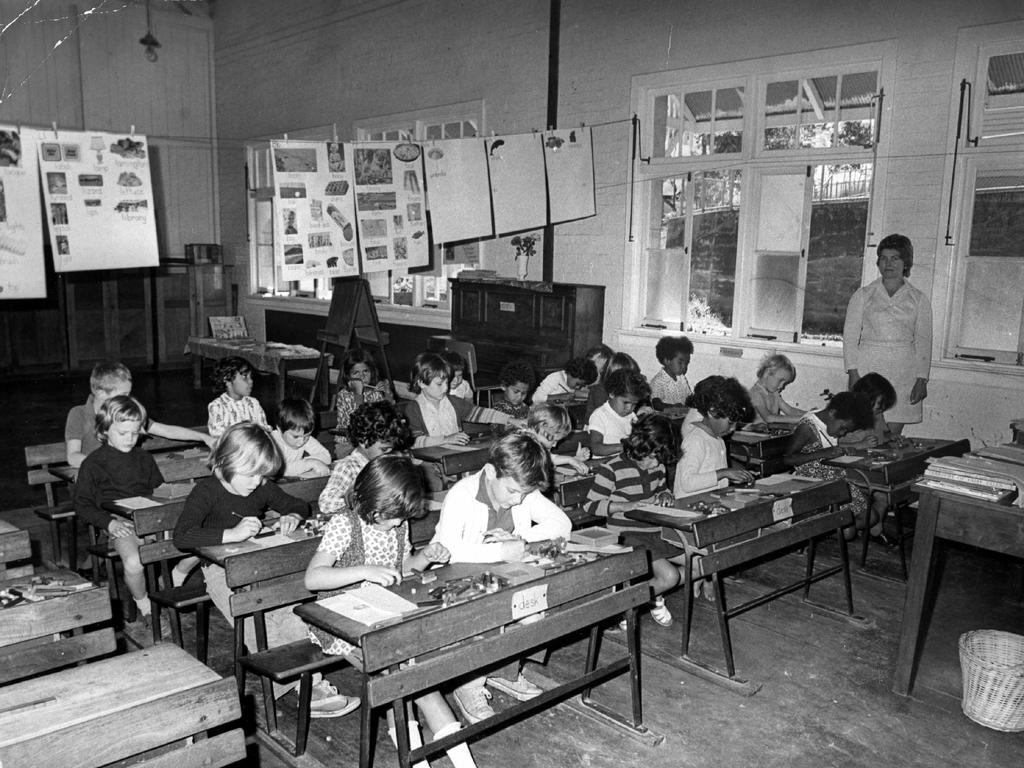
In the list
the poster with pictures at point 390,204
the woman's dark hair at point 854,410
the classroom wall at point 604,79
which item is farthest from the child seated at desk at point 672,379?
the poster with pictures at point 390,204

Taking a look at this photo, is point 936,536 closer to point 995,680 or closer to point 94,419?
point 995,680

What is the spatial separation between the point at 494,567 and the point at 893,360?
5193 millimetres

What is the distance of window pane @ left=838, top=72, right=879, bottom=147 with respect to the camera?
8148 millimetres

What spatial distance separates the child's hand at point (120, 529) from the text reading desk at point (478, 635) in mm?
1935

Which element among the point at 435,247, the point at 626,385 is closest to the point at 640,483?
the point at 626,385

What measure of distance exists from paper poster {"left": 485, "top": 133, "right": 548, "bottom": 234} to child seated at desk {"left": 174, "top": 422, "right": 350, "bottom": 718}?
5361mm

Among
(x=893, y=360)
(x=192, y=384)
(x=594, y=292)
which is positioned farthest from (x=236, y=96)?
(x=893, y=360)

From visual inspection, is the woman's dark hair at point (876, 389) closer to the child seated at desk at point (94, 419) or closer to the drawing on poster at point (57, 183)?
the child seated at desk at point (94, 419)

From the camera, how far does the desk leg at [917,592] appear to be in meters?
4.25

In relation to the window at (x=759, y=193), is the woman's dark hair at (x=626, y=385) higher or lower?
lower

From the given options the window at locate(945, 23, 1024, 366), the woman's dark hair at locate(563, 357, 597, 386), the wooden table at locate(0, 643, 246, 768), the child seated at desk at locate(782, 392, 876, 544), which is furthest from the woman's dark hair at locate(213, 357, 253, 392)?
the window at locate(945, 23, 1024, 366)

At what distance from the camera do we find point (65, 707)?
2486 millimetres

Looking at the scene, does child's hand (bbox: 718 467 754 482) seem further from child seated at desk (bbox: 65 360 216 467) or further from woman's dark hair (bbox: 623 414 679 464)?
child seated at desk (bbox: 65 360 216 467)

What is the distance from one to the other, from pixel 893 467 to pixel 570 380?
321 cm
